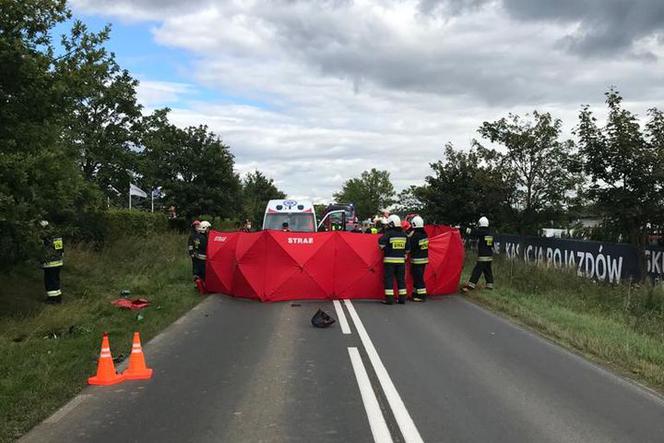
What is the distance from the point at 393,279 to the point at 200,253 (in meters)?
5.03

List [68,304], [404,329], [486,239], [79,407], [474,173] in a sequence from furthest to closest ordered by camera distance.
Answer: [474,173] < [486,239] < [68,304] < [404,329] < [79,407]

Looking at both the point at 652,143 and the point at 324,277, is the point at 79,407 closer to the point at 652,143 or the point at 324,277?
the point at 324,277

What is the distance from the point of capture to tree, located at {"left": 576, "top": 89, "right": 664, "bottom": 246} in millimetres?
14828

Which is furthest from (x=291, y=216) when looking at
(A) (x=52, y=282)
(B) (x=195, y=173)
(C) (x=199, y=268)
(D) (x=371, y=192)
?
(D) (x=371, y=192)

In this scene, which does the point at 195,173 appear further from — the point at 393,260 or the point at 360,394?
the point at 360,394

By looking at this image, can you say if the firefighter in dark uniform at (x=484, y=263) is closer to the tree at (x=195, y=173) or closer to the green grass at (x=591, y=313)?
the green grass at (x=591, y=313)

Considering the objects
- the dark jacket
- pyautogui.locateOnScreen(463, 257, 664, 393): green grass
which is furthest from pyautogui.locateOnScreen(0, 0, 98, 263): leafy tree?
pyautogui.locateOnScreen(463, 257, 664, 393): green grass

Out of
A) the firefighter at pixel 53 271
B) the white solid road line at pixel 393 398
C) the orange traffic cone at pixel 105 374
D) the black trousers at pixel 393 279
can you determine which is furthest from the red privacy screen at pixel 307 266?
the orange traffic cone at pixel 105 374

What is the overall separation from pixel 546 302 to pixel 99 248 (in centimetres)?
1431

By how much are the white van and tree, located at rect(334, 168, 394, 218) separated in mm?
96192

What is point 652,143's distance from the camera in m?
15.0

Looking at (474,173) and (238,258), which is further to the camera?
(474,173)

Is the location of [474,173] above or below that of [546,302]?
above

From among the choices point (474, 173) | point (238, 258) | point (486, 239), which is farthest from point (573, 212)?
point (238, 258)
